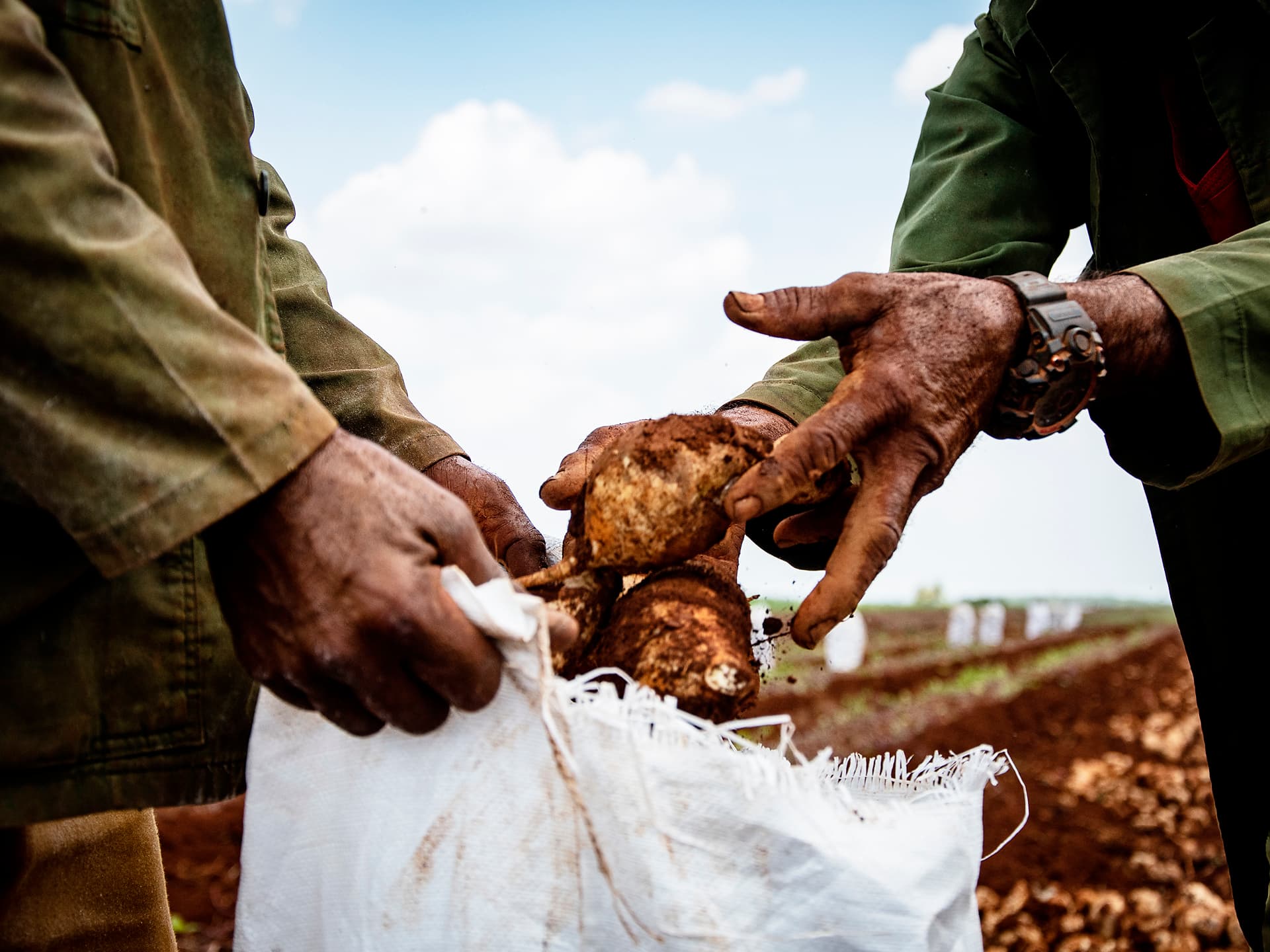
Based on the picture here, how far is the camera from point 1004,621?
16.9 m

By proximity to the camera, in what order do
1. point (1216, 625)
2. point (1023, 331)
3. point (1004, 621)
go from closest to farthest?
1. point (1023, 331)
2. point (1216, 625)
3. point (1004, 621)

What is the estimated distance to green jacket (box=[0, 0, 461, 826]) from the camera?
951 millimetres

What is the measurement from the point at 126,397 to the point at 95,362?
0.14ft

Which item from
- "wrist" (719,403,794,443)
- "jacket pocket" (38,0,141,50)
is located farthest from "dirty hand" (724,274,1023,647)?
"jacket pocket" (38,0,141,50)

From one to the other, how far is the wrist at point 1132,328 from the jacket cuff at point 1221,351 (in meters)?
0.03

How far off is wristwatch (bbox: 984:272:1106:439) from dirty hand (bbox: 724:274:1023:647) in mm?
28

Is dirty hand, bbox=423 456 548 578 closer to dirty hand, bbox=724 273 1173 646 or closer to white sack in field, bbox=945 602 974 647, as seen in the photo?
dirty hand, bbox=724 273 1173 646

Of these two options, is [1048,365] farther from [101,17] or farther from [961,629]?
[961,629]

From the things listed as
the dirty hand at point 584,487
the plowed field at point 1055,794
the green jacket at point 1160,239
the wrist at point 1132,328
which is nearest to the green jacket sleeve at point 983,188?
the green jacket at point 1160,239

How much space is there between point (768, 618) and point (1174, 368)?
837 millimetres

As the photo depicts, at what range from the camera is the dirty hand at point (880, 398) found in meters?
1.41

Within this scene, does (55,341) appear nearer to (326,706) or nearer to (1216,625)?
(326,706)

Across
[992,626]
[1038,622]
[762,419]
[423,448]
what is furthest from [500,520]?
[1038,622]

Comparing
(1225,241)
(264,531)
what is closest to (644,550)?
(264,531)
